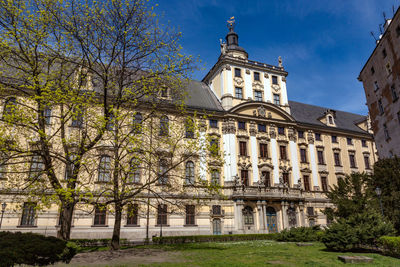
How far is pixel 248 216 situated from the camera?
33531 millimetres

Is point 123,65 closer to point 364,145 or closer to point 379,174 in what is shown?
point 379,174

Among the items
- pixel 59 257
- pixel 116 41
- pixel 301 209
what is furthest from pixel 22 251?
pixel 301 209

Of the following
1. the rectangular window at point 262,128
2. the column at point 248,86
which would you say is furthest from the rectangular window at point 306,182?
the column at point 248,86

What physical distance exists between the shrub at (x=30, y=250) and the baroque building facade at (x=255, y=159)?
60.3ft

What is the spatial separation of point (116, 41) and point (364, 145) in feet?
141

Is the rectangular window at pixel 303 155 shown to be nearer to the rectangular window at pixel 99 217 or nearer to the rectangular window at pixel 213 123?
the rectangular window at pixel 213 123

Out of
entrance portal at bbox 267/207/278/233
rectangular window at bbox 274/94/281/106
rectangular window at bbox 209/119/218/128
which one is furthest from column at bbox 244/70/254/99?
entrance portal at bbox 267/207/278/233

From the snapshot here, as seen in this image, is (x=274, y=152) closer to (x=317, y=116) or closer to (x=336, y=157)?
(x=336, y=157)

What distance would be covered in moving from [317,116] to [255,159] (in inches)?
681

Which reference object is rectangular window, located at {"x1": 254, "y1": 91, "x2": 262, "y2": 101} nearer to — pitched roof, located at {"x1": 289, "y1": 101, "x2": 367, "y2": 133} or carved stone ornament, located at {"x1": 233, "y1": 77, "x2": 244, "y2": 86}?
carved stone ornament, located at {"x1": 233, "y1": 77, "x2": 244, "y2": 86}

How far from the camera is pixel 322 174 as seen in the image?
134ft

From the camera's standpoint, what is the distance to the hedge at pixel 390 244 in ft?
46.5

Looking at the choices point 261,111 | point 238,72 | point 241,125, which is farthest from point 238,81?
point 241,125

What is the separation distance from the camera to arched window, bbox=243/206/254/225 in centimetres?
3322
